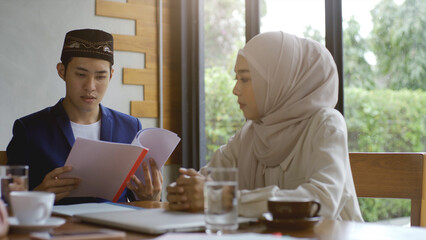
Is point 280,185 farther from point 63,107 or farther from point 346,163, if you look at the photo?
point 63,107

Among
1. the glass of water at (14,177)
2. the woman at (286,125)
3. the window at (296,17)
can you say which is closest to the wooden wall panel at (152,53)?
the window at (296,17)

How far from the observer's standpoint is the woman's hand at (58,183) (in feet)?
5.33

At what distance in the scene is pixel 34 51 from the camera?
3.07 meters

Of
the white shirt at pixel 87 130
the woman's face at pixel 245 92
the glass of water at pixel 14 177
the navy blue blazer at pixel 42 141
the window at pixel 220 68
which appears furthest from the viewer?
the window at pixel 220 68

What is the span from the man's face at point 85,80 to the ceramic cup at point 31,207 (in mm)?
1139

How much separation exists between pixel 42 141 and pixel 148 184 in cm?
55

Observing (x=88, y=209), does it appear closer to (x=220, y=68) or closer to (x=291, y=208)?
(x=291, y=208)

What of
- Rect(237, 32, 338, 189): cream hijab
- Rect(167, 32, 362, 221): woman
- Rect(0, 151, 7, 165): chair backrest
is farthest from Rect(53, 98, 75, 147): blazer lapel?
Rect(237, 32, 338, 189): cream hijab

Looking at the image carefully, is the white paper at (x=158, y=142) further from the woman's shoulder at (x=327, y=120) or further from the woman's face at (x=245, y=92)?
the woman's shoulder at (x=327, y=120)

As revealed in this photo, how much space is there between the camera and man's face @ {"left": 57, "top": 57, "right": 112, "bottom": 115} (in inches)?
84.7

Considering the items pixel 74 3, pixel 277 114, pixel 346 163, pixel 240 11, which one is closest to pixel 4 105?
pixel 74 3

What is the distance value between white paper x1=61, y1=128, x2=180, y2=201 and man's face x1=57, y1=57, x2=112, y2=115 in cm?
50

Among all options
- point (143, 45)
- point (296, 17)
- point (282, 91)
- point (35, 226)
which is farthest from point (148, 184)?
point (143, 45)

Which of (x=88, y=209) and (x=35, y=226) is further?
(x=88, y=209)
